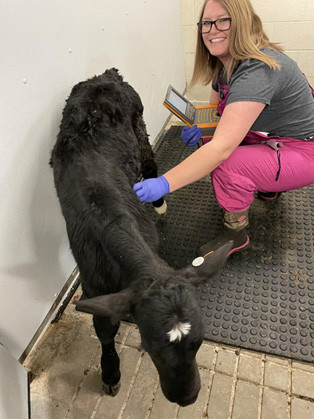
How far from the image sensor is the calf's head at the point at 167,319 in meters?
1.27

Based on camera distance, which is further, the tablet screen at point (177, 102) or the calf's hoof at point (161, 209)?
the calf's hoof at point (161, 209)

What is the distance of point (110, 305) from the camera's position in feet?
4.19

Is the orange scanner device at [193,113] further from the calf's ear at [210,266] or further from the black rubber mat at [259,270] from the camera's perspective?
the calf's ear at [210,266]

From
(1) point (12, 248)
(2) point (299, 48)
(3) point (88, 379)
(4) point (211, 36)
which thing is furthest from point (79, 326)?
(2) point (299, 48)

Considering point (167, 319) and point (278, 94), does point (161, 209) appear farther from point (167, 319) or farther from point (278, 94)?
point (167, 319)

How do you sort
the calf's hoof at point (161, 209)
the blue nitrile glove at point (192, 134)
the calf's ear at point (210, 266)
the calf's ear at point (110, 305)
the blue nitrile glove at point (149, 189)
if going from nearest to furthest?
the calf's ear at point (110, 305) < the calf's ear at point (210, 266) < the blue nitrile glove at point (149, 189) < the blue nitrile glove at point (192, 134) < the calf's hoof at point (161, 209)

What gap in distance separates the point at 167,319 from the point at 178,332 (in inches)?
2.6

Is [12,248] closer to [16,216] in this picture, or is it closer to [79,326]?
[16,216]

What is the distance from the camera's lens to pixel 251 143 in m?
2.68

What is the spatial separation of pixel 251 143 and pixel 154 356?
76.9 inches

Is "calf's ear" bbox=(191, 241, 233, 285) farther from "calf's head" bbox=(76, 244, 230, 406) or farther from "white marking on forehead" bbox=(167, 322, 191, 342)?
"white marking on forehead" bbox=(167, 322, 191, 342)

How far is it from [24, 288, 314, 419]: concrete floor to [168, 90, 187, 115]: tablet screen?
6.29 feet

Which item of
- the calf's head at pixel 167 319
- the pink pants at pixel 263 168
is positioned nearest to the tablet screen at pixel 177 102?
the pink pants at pixel 263 168

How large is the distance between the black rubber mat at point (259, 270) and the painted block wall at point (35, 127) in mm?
1078
